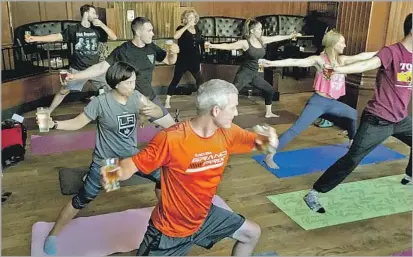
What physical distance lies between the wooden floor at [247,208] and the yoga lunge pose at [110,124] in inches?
18.8

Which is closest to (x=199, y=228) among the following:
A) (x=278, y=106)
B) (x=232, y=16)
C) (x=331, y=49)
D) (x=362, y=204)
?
(x=362, y=204)

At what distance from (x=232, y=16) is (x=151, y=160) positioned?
762 cm

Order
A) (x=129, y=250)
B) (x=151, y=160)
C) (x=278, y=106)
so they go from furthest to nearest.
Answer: (x=278, y=106), (x=129, y=250), (x=151, y=160)

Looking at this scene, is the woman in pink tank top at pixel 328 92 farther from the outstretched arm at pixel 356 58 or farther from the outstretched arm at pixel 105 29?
the outstretched arm at pixel 105 29

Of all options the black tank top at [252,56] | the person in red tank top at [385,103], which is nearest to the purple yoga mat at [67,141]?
the black tank top at [252,56]

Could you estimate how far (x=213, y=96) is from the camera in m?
1.88

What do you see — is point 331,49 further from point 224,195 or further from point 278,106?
point 278,106

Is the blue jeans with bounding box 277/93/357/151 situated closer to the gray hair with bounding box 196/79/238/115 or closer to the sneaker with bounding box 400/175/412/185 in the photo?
the sneaker with bounding box 400/175/412/185

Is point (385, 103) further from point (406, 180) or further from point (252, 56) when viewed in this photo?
point (252, 56)

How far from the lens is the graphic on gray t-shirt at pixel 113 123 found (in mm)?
2643

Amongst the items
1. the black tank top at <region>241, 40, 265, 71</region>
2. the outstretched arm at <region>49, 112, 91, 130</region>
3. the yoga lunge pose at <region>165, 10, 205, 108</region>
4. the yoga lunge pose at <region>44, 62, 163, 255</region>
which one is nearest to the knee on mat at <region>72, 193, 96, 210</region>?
the yoga lunge pose at <region>44, 62, 163, 255</region>

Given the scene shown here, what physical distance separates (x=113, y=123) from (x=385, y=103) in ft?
6.09

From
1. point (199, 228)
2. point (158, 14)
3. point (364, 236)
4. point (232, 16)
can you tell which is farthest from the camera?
point (232, 16)

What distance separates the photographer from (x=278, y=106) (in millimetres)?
6414
